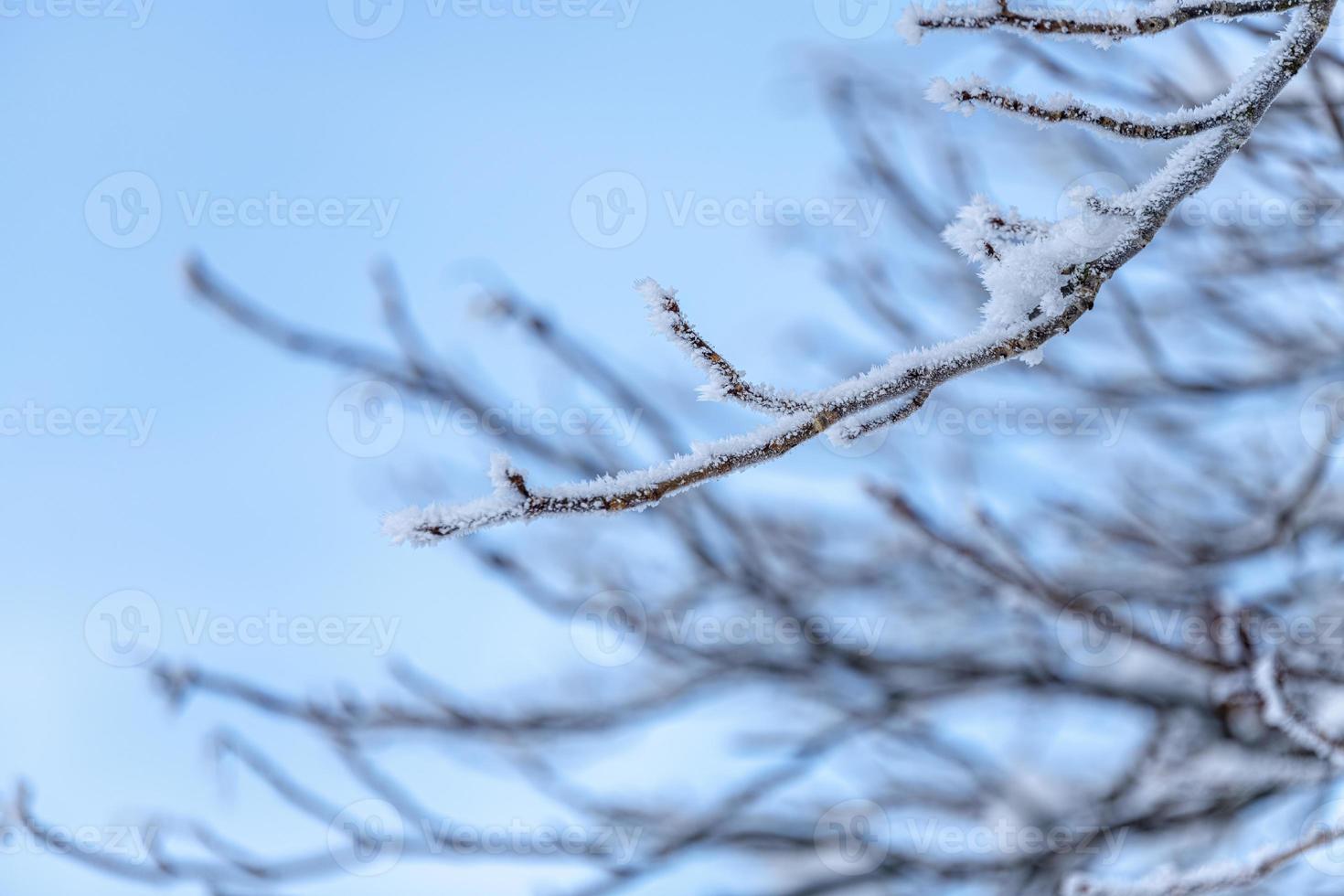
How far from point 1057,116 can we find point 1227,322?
3.10 metres

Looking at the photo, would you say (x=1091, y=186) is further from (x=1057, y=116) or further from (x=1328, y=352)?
(x=1328, y=352)

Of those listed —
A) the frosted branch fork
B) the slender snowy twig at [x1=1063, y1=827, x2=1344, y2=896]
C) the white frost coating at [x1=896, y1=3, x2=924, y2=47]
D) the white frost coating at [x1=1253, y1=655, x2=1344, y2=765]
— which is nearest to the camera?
the white frost coating at [x1=896, y1=3, x2=924, y2=47]

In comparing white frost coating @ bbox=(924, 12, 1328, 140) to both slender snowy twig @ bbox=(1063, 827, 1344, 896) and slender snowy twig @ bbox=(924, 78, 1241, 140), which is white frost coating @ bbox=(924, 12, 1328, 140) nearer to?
slender snowy twig @ bbox=(924, 78, 1241, 140)

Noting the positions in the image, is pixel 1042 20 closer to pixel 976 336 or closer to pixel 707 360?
pixel 976 336

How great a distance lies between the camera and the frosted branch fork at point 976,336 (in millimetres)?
1202

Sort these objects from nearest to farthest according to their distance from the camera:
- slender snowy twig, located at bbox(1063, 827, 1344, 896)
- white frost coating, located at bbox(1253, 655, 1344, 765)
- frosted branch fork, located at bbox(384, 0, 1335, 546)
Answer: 1. frosted branch fork, located at bbox(384, 0, 1335, 546)
2. slender snowy twig, located at bbox(1063, 827, 1344, 896)
3. white frost coating, located at bbox(1253, 655, 1344, 765)

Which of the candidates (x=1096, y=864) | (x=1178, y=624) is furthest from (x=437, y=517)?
(x=1178, y=624)

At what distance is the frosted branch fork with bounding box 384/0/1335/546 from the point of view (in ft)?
3.94

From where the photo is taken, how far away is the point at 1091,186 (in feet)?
3.92

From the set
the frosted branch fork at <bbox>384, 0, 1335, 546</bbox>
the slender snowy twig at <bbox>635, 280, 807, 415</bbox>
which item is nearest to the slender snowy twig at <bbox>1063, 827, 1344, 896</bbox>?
the frosted branch fork at <bbox>384, 0, 1335, 546</bbox>

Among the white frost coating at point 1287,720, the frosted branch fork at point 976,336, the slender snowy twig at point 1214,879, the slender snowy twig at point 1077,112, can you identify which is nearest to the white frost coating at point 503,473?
the frosted branch fork at point 976,336

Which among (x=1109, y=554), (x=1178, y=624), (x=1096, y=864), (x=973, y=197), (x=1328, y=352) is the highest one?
(x=1328, y=352)

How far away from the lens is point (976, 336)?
1284mm

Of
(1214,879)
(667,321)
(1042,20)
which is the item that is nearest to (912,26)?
(1042,20)
